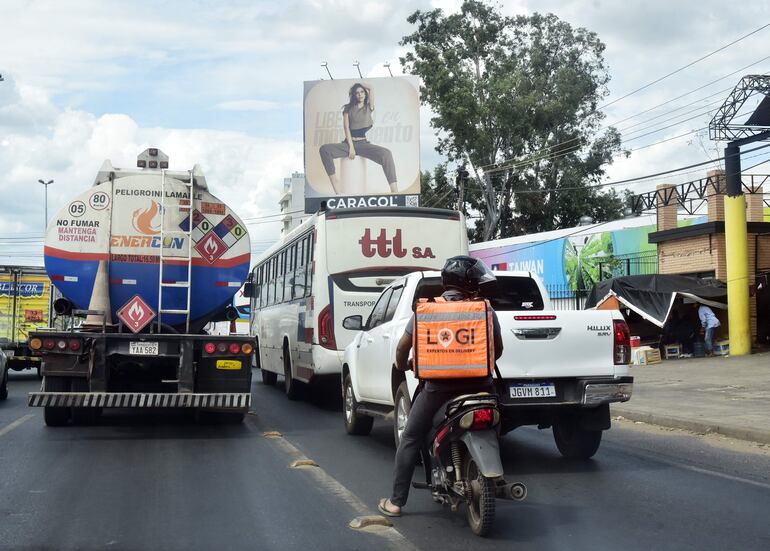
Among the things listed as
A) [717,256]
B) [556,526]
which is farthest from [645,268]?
[556,526]

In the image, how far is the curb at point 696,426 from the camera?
11.0 m

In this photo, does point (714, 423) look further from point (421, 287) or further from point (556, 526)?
Answer: point (556, 526)

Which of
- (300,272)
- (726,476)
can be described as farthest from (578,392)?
(300,272)

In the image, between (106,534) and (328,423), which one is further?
(328,423)

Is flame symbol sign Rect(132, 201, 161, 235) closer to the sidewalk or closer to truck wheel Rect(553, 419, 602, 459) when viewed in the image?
truck wheel Rect(553, 419, 602, 459)

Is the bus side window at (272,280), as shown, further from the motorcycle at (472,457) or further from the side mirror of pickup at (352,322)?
the motorcycle at (472,457)

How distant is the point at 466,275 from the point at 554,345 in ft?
8.06

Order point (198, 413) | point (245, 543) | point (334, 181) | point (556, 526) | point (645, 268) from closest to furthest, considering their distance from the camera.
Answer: point (245, 543) < point (556, 526) < point (198, 413) < point (645, 268) < point (334, 181)

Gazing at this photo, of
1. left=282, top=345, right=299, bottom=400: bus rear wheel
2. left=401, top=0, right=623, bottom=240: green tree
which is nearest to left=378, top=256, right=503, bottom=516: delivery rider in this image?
left=282, top=345, right=299, bottom=400: bus rear wheel

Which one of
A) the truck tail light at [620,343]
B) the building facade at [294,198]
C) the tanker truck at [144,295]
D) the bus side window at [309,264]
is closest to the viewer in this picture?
the truck tail light at [620,343]

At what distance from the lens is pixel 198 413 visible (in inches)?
498

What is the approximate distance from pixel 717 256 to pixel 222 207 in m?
18.8

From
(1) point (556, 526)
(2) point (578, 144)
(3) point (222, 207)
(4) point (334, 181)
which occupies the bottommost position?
(1) point (556, 526)

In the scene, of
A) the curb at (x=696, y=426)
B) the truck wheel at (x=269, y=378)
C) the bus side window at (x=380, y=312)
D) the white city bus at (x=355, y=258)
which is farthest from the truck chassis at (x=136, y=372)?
the truck wheel at (x=269, y=378)
